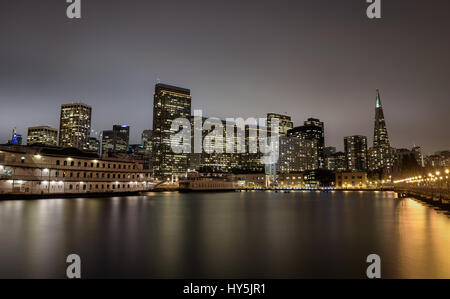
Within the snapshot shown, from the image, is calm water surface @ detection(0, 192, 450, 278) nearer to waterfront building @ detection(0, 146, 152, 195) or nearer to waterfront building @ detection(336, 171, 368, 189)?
waterfront building @ detection(0, 146, 152, 195)

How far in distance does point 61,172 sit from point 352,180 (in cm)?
15826

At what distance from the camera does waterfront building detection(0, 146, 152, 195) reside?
2237 inches

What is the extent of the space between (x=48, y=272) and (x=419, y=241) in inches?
771

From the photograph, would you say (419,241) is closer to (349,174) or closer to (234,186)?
(234,186)

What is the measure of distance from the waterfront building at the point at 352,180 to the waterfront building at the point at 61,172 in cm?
13378

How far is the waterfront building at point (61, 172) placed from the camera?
5681cm

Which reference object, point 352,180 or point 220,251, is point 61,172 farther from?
point 352,180

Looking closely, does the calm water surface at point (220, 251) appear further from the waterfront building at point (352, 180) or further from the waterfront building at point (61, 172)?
the waterfront building at point (352, 180)

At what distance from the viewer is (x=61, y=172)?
218 feet

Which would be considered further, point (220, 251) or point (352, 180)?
point (352, 180)

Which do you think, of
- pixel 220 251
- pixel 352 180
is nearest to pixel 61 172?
pixel 220 251

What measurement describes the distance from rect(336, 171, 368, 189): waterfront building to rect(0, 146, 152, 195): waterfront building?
439ft
